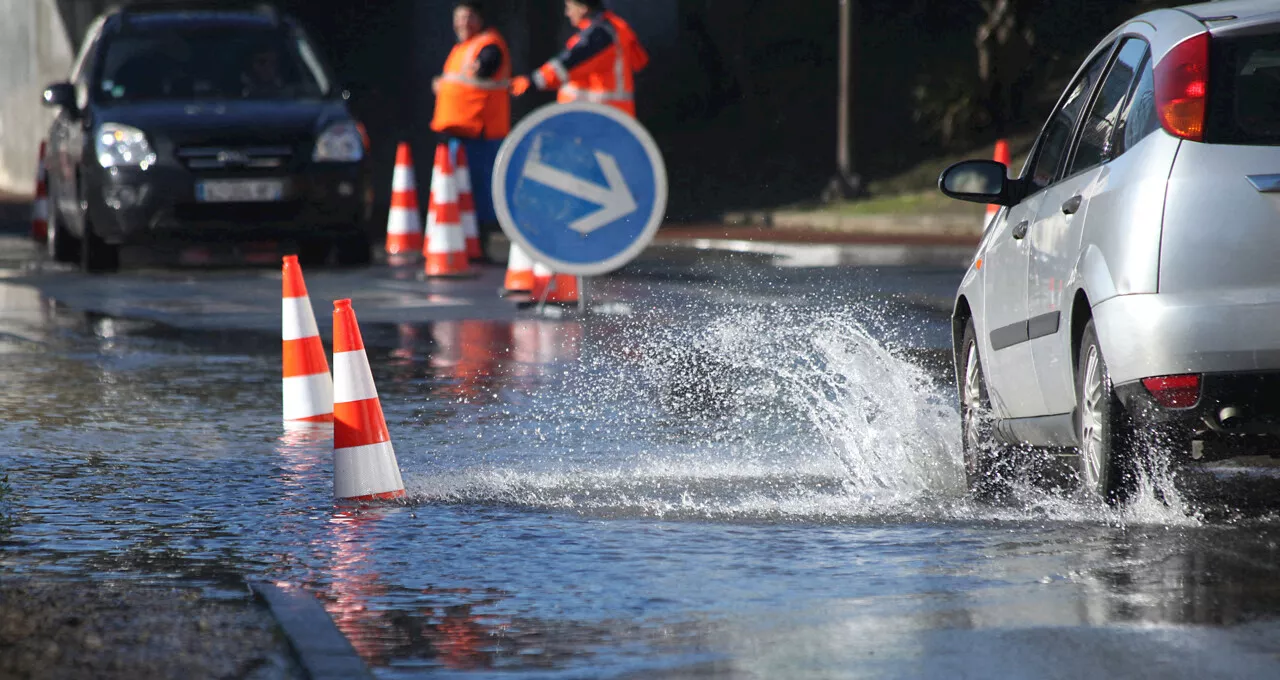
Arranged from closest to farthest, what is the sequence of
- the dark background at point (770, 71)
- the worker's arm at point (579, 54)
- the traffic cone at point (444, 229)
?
the worker's arm at point (579, 54), the traffic cone at point (444, 229), the dark background at point (770, 71)

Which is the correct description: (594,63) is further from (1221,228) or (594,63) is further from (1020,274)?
(1221,228)

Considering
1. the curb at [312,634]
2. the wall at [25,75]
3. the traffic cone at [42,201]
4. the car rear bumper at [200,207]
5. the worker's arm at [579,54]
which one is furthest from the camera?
the wall at [25,75]

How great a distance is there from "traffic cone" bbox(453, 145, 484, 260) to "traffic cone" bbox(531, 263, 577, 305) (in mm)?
3674

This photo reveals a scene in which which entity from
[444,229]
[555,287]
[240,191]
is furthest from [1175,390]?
[240,191]

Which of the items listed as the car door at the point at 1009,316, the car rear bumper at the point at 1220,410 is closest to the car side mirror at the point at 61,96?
the car door at the point at 1009,316

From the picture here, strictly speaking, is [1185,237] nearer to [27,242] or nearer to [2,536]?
[2,536]

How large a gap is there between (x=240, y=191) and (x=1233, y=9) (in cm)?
1212

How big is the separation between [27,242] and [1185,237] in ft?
61.1

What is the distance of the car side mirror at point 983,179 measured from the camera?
780 centimetres

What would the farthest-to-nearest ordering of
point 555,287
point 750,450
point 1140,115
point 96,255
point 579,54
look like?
point 96,255 < point 579,54 < point 555,287 < point 750,450 < point 1140,115

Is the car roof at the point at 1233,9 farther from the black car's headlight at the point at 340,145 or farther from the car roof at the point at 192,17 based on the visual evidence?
the car roof at the point at 192,17

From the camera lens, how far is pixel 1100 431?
6910 mm

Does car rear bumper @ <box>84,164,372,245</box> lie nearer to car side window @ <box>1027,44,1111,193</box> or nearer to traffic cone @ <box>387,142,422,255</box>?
traffic cone @ <box>387,142,422,255</box>

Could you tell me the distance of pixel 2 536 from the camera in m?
7.19
